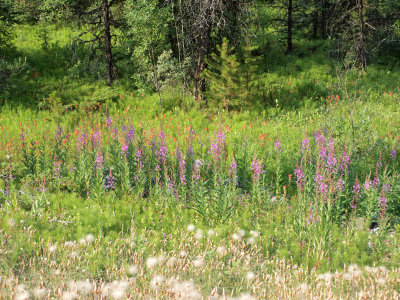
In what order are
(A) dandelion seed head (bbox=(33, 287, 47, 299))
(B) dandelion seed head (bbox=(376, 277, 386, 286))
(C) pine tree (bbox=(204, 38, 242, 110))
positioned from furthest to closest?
(C) pine tree (bbox=(204, 38, 242, 110))
(B) dandelion seed head (bbox=(376, 277, 386, 286))
(A) dandelion seed head (bbox=(33, 287, 47, 299))

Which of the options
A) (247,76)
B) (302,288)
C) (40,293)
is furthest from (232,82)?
(40,293)

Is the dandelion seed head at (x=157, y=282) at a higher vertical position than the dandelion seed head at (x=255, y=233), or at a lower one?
higher

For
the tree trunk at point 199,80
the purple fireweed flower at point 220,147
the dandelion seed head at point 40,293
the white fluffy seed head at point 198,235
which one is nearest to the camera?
the dandelion seed head at point 40,293

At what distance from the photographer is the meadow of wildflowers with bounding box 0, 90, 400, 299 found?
135 inches

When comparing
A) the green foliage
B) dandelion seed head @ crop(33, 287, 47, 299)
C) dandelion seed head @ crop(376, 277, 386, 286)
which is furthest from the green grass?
the green foliage

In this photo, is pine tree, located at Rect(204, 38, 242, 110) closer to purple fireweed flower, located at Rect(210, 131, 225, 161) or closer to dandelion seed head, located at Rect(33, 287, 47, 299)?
purple fireweed flower, located at Rect(210, 131, 225, 161)

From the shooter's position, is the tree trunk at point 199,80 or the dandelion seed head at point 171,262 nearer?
the dandelion seed head at point 171,262

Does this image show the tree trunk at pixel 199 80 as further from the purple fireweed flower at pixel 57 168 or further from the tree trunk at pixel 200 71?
the purple fireweed flower at pixel 57 168

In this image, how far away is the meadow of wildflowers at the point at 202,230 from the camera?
344 centimetres

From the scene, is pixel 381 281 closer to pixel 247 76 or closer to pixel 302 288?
pixel 302 288

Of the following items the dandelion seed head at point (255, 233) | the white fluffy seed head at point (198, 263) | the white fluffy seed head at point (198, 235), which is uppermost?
the white fluffy seed head at point (198, 263)

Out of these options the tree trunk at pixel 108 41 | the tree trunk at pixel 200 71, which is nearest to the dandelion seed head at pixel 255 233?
the tree trunk at pixel 200 71

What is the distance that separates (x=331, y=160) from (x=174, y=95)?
8775mm

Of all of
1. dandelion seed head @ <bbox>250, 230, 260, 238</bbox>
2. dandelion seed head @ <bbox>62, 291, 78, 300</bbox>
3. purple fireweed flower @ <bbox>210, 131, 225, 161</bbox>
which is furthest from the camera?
purple fireweed flower @ <bbox>210, 131, 225, 161</bbox>
